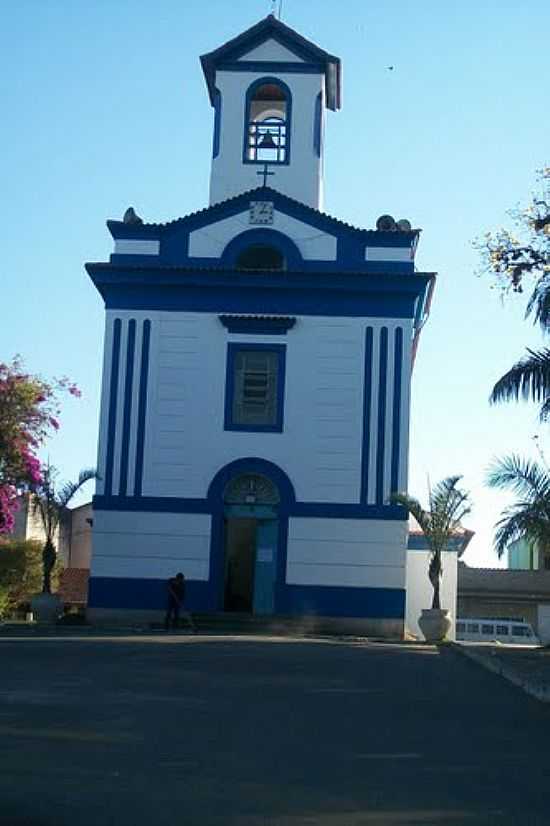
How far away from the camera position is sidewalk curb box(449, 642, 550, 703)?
1391 cm

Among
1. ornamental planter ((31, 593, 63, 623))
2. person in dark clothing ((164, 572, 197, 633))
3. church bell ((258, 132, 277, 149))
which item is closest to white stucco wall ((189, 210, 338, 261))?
church bell ((258, 132, 277, 149))

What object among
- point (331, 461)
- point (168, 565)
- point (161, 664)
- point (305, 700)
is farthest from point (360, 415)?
point (305, 700)

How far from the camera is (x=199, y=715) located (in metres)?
11.6

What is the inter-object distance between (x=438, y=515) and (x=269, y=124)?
11854 mm

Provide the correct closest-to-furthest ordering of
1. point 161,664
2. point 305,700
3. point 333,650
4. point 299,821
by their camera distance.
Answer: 1. point 299,821
2. point 305,700
3. point 161,664
4. point 333,650

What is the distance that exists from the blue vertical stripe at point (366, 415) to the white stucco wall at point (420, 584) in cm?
267

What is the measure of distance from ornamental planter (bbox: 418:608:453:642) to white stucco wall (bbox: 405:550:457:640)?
119 inches

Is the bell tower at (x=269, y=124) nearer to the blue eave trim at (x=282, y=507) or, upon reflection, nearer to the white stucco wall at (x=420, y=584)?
the blue eave trim at (x=282, y=507)

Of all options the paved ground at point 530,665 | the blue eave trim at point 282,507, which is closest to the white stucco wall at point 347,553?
the blue eave trim at point 282,507

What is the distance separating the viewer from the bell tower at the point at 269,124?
114ft

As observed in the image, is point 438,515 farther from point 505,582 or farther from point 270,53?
point 505,582

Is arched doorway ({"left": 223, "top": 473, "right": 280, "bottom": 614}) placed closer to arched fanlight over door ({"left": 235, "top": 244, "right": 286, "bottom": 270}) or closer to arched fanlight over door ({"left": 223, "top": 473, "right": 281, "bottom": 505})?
arched fanlight over door ({"left": 223, "top": 473, "right": 281, "bottom": 505})

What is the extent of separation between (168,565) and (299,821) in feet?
78.9

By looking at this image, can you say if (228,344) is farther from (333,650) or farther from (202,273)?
(333,650)
